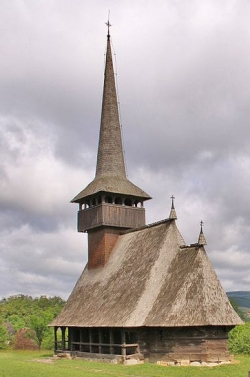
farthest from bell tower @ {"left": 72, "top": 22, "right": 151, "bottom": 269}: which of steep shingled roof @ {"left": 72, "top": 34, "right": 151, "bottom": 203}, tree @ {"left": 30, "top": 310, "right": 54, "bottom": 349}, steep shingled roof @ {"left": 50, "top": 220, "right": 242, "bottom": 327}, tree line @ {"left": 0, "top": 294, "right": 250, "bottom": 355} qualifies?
tree @ {"left": 30, "top": 310, "right": 54, "bottom": 349}

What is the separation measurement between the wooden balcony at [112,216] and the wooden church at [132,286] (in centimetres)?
7

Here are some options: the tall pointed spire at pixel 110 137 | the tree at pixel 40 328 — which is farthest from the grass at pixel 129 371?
the tree at pixel 40 328

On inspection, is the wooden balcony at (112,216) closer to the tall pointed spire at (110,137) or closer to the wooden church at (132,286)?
the wooden church at (132,286)

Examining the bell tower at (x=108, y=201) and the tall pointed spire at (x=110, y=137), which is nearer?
the bell tower at (x=108, y=201)

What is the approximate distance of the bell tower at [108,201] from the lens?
1438 inches

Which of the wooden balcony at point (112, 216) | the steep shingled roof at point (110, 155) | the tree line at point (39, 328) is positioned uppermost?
the steep shingled roof at point (110, 155)

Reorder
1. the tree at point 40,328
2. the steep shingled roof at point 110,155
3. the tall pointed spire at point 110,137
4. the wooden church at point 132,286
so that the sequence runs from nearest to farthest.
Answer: the wooden church at point 132,286
the steep shingled roof at point 110,155
the tall pointed spire at point 110,137
the tree at point 40,328

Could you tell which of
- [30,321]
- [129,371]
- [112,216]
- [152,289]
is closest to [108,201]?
[112,216]

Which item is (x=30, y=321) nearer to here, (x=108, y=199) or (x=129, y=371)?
(x=108, y=199)

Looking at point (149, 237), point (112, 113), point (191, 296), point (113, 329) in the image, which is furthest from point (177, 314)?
point (112, 113)

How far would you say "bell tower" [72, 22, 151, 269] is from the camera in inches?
1438

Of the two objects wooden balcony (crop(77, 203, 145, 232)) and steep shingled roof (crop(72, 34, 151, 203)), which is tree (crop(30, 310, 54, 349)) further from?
steep shingled roof (crop(72, 34, 151, 203))

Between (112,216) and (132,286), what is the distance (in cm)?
741

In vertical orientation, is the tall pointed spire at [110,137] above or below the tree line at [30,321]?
above
